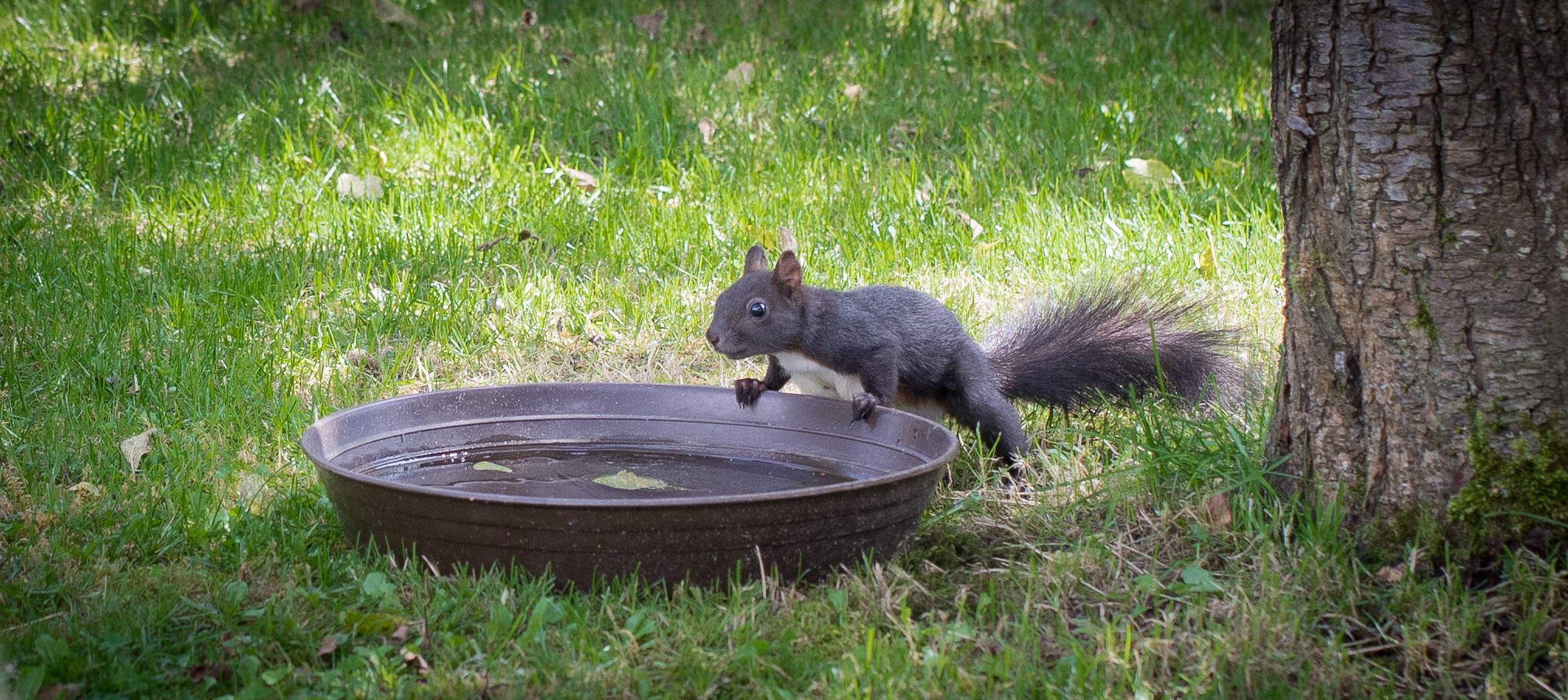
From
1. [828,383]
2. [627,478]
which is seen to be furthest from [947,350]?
[627,478]

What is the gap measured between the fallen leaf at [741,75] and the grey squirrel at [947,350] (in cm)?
268

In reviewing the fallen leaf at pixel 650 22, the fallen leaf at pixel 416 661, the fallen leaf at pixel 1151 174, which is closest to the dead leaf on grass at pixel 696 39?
the fallen leaf at pixel 650 22

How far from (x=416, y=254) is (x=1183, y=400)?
8.21 feet

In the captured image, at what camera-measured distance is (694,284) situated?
4273 millimetres

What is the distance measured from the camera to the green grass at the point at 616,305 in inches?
83.6

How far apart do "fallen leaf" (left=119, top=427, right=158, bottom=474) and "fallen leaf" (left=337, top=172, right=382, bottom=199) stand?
1.99 m

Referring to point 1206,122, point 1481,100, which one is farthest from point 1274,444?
Answer: point 1206,122

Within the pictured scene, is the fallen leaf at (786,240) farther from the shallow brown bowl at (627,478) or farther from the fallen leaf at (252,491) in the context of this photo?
the fallen leaf at (252,491)

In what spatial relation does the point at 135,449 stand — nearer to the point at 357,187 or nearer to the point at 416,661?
the point at 416,661

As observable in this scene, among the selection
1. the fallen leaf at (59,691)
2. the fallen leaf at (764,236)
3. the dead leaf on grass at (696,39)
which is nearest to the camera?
the fallen leaf at (59,691)

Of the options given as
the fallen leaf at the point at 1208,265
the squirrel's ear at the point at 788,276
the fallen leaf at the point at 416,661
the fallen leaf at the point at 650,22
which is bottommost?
the fallen leaf at the point at 416,661

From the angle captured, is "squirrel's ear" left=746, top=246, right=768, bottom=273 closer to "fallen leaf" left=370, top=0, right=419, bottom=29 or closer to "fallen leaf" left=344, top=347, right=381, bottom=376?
"fallen leaf" left=344, top=347, right=381, bottom=376

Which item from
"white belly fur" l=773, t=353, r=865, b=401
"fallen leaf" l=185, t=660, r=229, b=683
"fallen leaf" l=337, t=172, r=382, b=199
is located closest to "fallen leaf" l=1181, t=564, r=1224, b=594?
"white belly fur" l=773, t=353, r=865, b=401

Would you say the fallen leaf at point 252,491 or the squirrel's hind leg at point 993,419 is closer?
the fallen leaf at point 252,491
